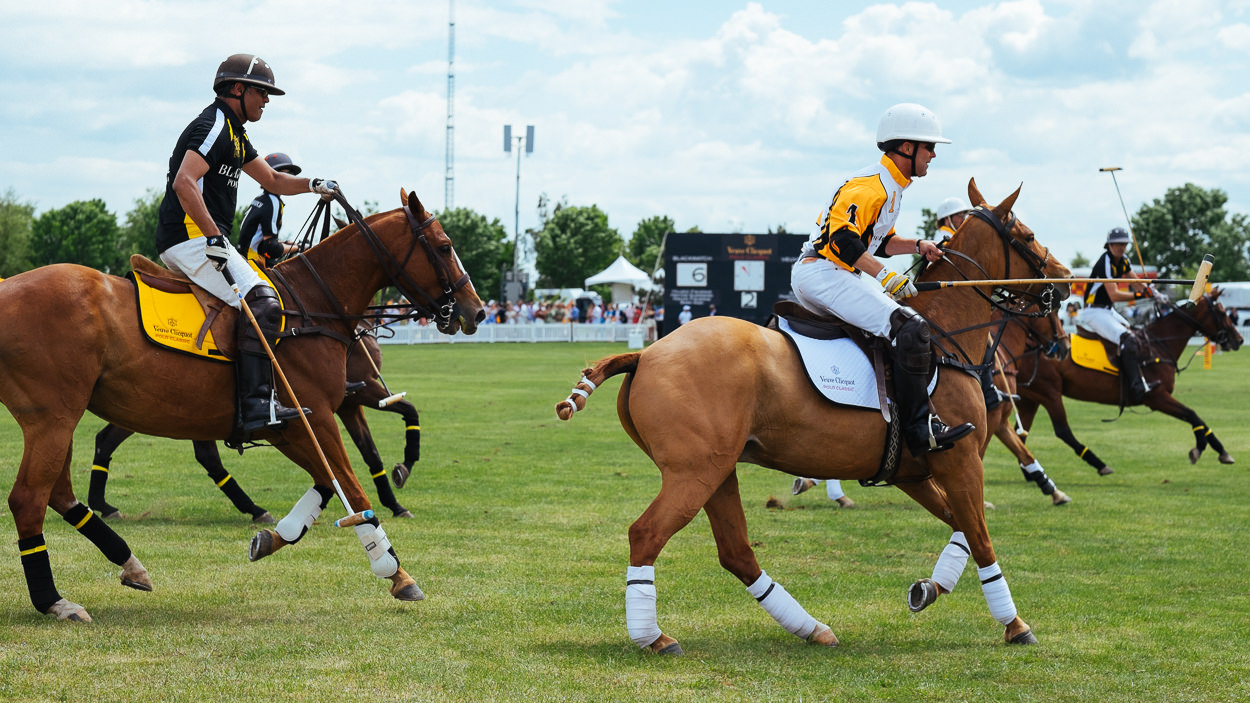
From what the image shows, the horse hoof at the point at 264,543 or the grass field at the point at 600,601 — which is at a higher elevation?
the horse hoof at the point at 264,543

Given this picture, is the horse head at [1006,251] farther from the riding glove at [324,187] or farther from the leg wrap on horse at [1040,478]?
the leg wrap on horse at [1040,478]

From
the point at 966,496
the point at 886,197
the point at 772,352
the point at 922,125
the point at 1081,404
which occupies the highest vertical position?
the point at 922,125

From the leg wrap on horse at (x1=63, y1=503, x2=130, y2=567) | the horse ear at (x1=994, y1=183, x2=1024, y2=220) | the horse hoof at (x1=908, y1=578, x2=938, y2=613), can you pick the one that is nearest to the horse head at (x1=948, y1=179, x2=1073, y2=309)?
the horse ear at (x1=994, y1=183, x2=1024, y2=220)

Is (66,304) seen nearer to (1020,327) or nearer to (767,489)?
(767,489)

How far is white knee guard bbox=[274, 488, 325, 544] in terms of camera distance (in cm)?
753


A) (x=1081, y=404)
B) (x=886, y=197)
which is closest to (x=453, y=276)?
(x=886, y=197)

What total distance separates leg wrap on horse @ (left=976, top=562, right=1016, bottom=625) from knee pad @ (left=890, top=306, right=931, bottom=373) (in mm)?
1254

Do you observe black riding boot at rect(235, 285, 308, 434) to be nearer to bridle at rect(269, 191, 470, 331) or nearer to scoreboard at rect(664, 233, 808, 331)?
bridle at rect(269, 191, 470, 331)

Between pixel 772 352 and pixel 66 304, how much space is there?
4134 millimetres

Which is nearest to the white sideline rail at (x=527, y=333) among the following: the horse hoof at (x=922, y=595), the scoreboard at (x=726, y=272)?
the scoreboard at (x=726, y=272)

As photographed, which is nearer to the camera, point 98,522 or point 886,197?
point 886,197

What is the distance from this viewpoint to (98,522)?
24.7 ft

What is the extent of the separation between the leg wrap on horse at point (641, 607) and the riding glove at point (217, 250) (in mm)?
3201

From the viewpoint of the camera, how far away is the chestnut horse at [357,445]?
35.3 feet
